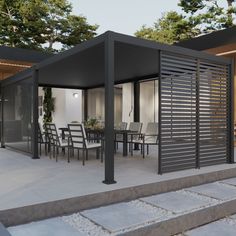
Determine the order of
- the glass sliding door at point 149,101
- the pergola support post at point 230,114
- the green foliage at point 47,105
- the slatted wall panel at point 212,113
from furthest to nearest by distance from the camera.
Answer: the green foliage at point 47,105, the glass sliding door at point 149,101, the pergola support post at point 230,114, the slatted wall panel at point 212,113

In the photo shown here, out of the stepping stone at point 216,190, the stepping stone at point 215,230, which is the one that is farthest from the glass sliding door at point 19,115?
the stepping stone at point 215,230

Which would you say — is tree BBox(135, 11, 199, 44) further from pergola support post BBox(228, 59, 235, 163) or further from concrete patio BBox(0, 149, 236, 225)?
concrete patio BBox(0, 149, 236, 225)

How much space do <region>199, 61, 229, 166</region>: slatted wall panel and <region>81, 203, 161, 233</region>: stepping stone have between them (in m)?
2.59

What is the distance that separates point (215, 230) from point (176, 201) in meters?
0.69

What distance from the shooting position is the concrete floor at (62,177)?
12.6ft

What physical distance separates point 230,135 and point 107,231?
165 inches

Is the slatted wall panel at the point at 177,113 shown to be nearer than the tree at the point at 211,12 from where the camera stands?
Yes

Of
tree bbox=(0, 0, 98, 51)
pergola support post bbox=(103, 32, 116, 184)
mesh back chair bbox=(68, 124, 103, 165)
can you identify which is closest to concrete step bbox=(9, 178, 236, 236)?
pergola support post bbox=(103, 32, 116, 184)

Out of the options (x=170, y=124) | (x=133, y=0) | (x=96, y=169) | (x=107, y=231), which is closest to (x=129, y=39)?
(x=170, y=124)

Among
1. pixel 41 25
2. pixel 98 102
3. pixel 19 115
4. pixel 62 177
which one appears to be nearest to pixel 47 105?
pixel 98 102

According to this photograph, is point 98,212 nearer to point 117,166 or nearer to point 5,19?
point 117,166

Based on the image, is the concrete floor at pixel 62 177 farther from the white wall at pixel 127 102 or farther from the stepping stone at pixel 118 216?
the white wall at pixel 127 102

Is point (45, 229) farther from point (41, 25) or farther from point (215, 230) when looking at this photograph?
point (41, 25)

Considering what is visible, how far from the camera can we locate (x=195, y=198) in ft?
14.2
